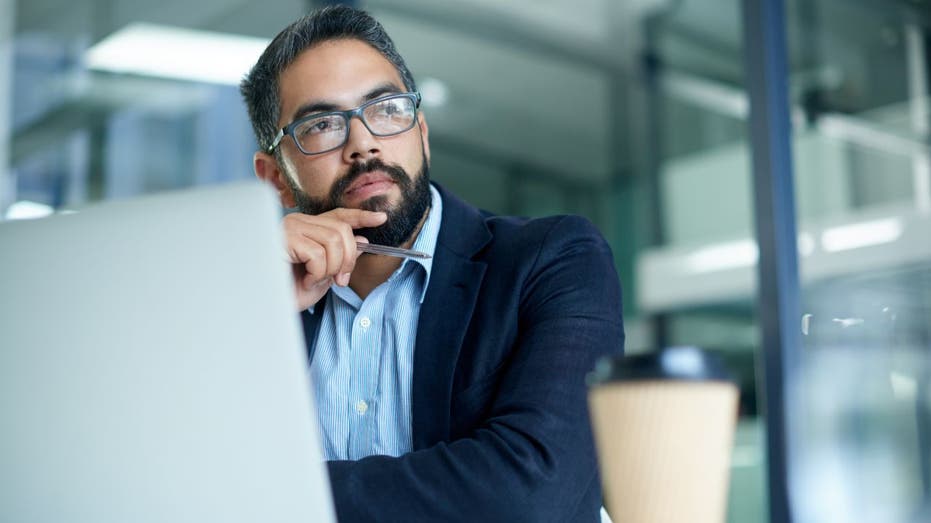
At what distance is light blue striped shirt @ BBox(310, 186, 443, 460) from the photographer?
63.1 inches

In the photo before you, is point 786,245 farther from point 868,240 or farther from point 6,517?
point 6,517

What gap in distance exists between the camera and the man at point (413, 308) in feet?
4.00

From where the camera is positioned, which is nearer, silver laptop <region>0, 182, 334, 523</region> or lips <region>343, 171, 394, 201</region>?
silver laptop <region>0, 182, 334, 523</region>

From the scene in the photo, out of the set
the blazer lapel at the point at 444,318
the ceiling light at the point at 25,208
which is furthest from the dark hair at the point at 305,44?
the ceiling light at the point at 25,208

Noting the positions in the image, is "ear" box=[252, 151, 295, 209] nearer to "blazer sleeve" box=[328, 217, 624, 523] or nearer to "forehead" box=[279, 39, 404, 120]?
"forehead" box=[279, 39, 404, 120]

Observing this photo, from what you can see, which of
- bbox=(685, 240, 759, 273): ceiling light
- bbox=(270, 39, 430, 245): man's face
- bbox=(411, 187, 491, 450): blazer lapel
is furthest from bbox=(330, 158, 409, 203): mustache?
bbox=(685, 240, 759, 273): ceiling light

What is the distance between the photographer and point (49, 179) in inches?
154

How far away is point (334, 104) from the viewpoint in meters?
1.81

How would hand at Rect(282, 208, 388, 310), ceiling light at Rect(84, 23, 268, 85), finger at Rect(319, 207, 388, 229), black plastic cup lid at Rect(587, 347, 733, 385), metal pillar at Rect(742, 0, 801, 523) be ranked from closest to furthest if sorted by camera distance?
black plastic cup lid at Rect(587, 347, 733, 385) → hand at Rect(282, 208, 388, 310) → finger at Rect(319, 207, 388, 229) → metal pillar at Rect(742, 0, 801, 523) → ceiling light at Rect(84, 23, 268, 85)

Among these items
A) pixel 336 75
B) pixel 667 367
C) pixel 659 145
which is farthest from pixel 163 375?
pixel 659 145

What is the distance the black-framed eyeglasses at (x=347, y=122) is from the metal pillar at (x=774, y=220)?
1.99 m

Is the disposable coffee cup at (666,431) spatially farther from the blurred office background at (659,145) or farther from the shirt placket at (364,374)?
the shirt placket at (364,374)

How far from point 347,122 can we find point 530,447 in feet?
2.55

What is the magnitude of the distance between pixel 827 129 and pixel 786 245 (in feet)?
9.18
